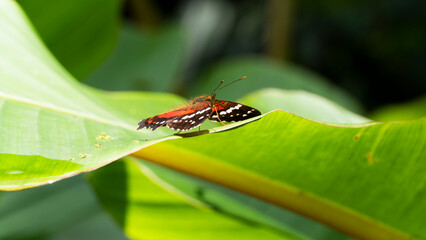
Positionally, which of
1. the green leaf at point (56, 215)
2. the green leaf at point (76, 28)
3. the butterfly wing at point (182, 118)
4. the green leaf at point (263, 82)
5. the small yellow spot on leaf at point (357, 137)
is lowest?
the green leaf at point (56, 215)

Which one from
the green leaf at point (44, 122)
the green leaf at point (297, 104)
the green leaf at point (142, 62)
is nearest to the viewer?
the green leaf at point (44, 122)

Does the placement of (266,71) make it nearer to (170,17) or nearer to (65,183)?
(65,183)

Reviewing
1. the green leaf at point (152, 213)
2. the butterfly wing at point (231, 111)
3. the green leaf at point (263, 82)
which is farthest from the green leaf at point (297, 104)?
the green leaf at point (263, 82)

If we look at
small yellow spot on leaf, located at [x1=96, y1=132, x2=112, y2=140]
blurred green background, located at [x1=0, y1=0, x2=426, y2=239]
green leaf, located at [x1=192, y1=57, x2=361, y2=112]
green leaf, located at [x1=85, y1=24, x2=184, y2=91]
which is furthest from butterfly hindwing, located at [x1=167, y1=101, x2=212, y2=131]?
green leaf, located at [x1=85, y1=24, x2=184, y2=91]

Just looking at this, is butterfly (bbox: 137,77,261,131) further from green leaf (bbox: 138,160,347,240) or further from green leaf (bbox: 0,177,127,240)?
green leaf (bbox: 0,177,127,240)

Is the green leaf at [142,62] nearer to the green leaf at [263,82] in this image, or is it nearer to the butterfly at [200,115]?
the green leaf at [263,82]

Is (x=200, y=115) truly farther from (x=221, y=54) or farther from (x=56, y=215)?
(x=221, y=54)

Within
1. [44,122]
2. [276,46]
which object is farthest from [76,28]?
[276,46]

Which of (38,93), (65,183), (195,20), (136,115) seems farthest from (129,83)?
(195,20)
